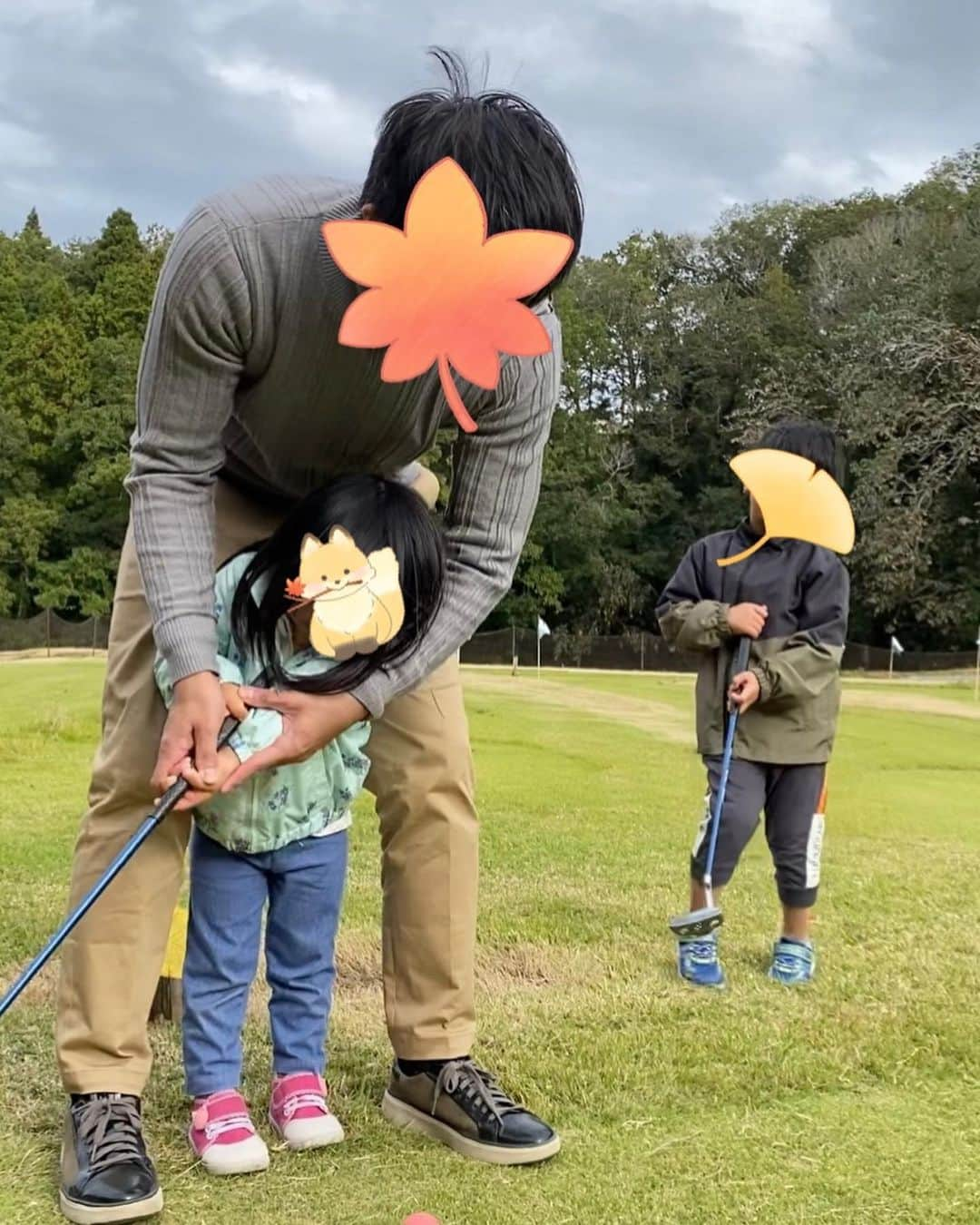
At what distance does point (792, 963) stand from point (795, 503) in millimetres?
1158

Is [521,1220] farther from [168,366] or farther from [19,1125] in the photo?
[168,366]

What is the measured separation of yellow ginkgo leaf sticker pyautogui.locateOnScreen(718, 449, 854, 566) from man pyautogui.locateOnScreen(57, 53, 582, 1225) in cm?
141

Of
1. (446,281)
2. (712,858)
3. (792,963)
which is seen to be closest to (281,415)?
(446,281)

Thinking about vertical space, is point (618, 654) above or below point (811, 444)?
below

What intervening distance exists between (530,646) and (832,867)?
27.4 m

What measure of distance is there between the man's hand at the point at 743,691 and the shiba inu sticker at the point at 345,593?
147 cm

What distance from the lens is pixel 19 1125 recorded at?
2.01 metres

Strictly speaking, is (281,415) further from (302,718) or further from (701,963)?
(701,963)

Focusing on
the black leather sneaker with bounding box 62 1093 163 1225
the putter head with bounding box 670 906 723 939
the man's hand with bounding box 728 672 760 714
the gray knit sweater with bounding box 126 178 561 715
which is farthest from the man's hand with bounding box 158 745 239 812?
the man's hand with bounding box 728 672 760 714

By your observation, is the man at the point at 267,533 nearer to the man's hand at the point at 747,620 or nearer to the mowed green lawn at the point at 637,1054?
the mowed green lawn at the point at 637,1054

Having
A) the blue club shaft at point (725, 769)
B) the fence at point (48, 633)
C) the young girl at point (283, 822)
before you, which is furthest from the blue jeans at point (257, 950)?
the fence at point (48, 633)

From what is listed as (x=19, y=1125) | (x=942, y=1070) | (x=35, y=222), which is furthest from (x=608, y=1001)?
(x=35, y=222)

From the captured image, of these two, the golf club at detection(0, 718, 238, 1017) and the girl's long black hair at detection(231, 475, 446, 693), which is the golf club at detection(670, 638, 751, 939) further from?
the golf club at detection(0, 718, 238, 1017)

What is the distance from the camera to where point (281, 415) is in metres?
1.98
